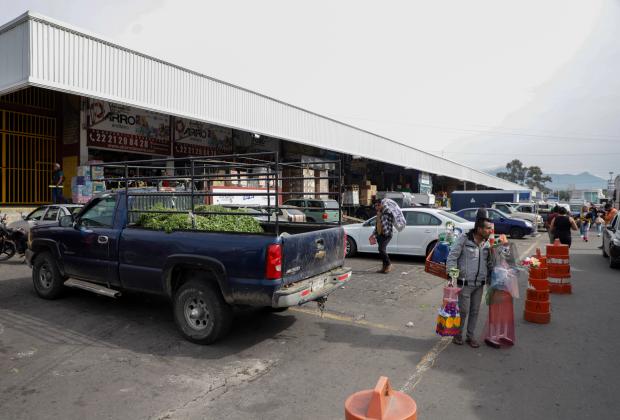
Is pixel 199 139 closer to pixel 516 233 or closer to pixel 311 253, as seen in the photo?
pixel 516 233

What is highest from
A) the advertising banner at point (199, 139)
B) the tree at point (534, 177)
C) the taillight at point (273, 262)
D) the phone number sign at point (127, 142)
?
the tree at point (534, 177)

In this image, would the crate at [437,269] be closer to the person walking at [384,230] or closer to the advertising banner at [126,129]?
the person walking at [384,230]

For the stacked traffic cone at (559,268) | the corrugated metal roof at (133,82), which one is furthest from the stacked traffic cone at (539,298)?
the corrugated metal roof at (133,82)

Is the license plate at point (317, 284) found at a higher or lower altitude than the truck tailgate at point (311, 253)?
lower

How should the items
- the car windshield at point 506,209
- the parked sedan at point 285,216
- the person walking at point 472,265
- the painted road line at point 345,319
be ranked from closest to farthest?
the person walking at point 472,265 → the parked sedan at point 285,216 → the painted road line at point 345,319 → the car windshield at point 506,209

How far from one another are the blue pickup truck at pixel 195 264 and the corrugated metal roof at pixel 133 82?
6760 millimetres

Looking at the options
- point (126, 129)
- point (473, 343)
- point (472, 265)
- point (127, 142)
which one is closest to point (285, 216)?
point (472, 265)

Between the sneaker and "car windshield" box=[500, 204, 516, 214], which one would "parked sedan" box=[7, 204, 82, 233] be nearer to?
the sneaker

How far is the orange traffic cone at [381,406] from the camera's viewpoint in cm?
177

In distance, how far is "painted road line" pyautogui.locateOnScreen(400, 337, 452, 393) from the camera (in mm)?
4062

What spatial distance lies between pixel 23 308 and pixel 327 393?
5192 mm

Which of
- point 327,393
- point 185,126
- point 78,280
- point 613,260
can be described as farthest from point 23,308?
point 185,126

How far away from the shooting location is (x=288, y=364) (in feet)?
15.0

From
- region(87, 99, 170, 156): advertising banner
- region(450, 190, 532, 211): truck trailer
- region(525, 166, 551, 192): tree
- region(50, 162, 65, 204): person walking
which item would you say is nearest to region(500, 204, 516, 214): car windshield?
region(450, 190, 532, 211): truck trailer
